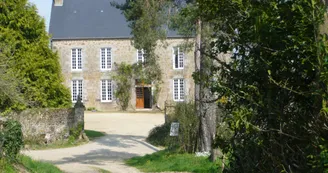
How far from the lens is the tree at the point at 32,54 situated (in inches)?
1016

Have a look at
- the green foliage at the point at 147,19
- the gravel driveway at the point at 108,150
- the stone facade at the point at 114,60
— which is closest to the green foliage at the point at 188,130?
the gravel driveway at the point at 108,150

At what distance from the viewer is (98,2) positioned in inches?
2186

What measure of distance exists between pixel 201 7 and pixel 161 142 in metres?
20.6

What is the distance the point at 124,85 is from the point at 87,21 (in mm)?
7017

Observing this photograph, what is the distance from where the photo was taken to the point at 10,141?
44.6 feet

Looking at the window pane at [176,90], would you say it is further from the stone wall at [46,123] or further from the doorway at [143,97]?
the stone wall at [46,123]

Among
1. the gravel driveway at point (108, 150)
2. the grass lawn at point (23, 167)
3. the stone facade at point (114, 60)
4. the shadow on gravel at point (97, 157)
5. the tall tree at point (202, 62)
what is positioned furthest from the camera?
the stone facade at point (114, 60)

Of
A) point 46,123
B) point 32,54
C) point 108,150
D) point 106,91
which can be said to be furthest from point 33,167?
point 106,91

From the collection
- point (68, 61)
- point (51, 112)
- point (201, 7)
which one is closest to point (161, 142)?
point (51, 112)

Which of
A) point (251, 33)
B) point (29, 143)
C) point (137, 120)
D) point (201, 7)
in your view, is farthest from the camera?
point (137, 120)

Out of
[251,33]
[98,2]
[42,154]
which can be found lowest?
[42,154]

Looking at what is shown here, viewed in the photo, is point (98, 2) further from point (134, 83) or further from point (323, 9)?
point (323, 9)

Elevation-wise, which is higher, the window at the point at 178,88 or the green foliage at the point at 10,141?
the window at the point at 178,88

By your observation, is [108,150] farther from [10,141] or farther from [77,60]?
[77,60]
